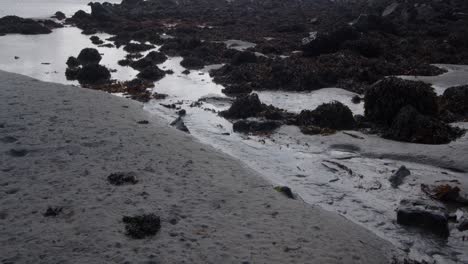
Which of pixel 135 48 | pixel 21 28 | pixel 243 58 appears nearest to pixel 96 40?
pixel 135 48

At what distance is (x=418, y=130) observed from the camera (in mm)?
14539

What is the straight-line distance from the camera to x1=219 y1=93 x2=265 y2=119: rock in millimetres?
18172

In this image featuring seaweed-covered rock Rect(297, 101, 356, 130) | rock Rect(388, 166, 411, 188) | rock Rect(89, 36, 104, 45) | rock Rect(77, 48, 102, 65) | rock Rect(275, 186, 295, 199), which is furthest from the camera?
rock Rect(89, 36, 104, 45)

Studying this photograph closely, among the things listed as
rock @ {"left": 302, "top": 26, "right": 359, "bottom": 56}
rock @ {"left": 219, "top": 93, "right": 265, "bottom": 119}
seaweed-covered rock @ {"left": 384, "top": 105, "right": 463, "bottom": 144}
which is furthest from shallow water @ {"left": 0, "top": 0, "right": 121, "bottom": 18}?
seaweed-covered rock @ {"left": 384, "top": 105, "right": 463, "bottom": 144}

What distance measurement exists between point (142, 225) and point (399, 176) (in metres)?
7.66

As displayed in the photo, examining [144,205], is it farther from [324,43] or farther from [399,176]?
[324,43]

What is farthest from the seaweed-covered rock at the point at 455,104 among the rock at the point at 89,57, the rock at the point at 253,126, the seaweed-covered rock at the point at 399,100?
the rock at the point at 89,57

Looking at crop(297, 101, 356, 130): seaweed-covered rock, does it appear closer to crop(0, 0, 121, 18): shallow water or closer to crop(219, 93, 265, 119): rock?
crop(219, 93, 265, 119): rock

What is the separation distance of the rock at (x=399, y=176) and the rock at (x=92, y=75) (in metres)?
18.3

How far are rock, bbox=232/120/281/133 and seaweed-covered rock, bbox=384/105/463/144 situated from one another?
448cm

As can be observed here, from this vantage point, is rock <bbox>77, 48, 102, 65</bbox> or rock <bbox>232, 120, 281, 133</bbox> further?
rock <bbox>77, 48, 102, 65</bbox>

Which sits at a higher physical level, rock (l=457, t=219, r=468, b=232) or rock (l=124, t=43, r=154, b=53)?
rock (l=124, t=43, r=154, b=53)

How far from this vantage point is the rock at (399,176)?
38.7 ft

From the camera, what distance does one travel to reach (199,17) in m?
58.8
